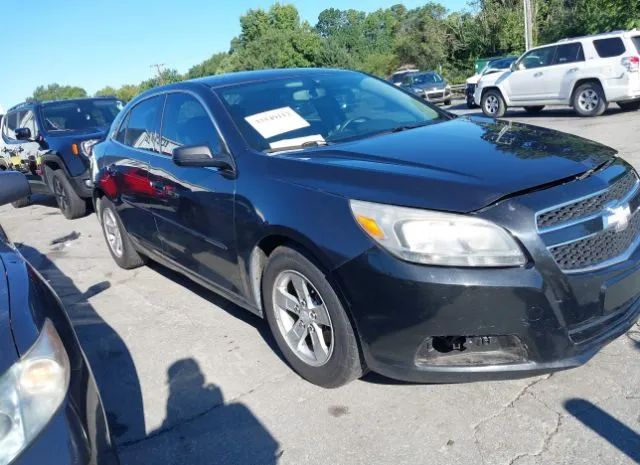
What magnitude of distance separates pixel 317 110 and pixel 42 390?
2564 millimetres

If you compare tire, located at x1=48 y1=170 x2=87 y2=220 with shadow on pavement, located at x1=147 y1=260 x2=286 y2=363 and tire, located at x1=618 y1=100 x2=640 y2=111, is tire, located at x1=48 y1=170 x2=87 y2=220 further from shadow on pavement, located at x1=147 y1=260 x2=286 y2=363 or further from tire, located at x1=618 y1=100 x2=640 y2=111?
tire, located at x1=618 y1=100 x2=640 y2=111

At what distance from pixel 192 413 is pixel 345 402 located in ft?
2.64

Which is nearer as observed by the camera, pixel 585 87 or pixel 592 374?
pixel 592 374

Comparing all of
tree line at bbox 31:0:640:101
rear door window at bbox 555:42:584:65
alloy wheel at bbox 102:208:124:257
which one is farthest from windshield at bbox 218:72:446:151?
tree line at bbox 31:0:640:101

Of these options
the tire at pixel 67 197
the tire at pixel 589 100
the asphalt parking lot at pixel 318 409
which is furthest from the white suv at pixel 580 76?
the asphalt parking lot at pixel 318 409

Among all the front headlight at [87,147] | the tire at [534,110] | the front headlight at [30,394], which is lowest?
the tire at [534,110]

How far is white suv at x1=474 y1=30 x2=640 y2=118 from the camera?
12.9 metres

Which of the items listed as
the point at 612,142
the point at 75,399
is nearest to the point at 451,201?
the point at 75,399

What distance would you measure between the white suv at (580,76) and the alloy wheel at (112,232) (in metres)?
11.7

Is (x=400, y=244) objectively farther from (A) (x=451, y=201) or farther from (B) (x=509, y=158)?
(B) (x=509, y=158)

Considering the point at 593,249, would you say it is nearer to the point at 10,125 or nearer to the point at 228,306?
the point at 228,306

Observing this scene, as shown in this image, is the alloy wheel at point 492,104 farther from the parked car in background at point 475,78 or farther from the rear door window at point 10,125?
the rear door window at point 10,125

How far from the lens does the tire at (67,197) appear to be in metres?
8.09

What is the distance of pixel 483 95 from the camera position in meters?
16.6
